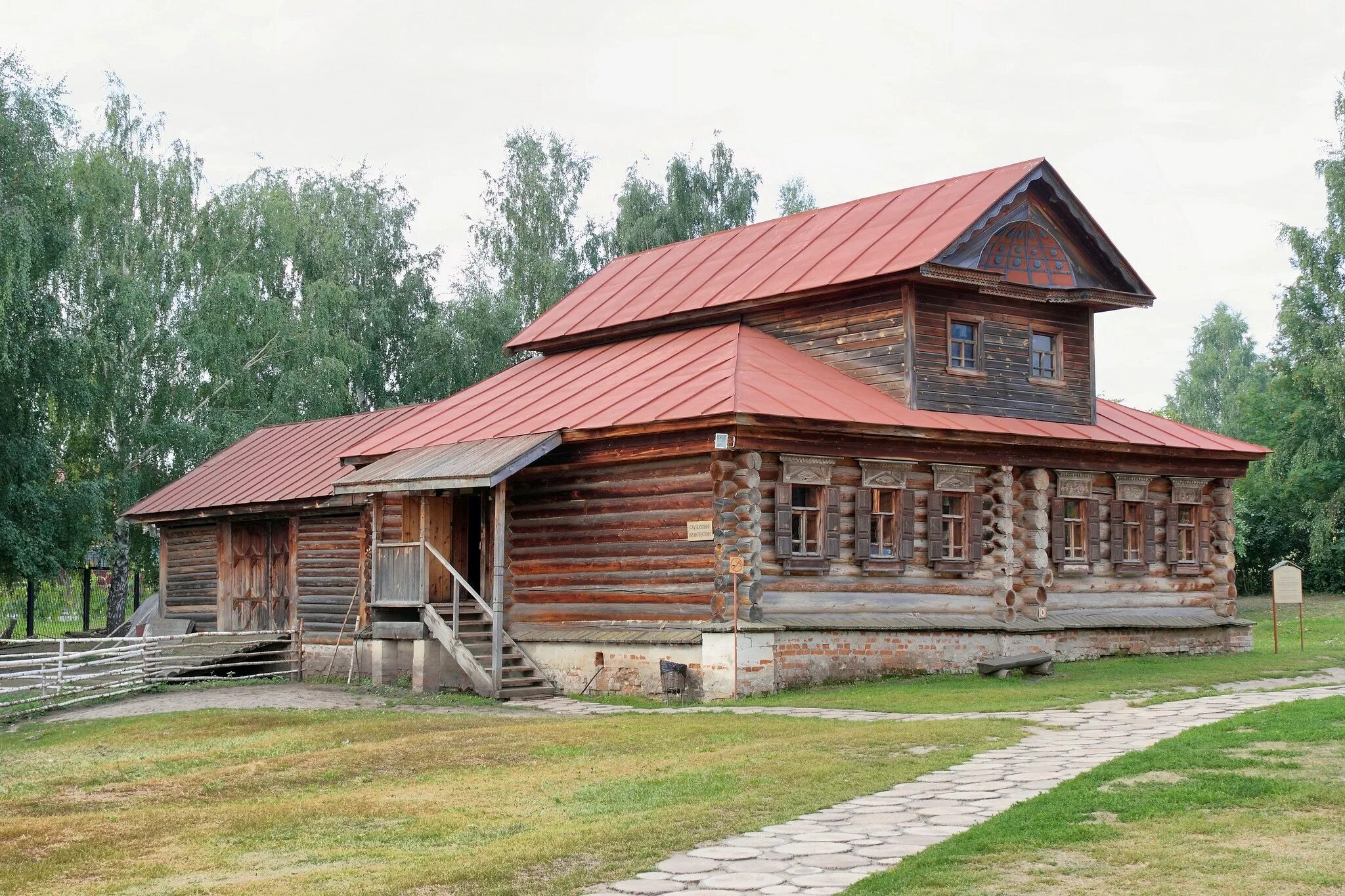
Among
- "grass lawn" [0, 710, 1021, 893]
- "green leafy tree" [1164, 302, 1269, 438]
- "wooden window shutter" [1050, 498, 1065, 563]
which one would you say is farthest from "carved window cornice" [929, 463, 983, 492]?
"green leafy tree" [1164, 302, 1269, 438]

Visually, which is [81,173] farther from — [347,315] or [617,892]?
[617,892]

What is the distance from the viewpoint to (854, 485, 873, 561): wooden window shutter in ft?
76.6

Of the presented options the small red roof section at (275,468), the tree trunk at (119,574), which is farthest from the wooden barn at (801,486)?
the tree trunk at (119,574)

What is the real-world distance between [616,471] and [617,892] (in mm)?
14886

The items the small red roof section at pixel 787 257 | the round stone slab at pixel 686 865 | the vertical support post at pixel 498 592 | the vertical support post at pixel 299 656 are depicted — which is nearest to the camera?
the round stone slab at pixel 686 865

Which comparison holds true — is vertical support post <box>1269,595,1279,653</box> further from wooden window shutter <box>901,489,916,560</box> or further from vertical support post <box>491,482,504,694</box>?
vertical support post <box>491,482,504,694</box>

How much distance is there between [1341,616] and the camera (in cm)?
4097

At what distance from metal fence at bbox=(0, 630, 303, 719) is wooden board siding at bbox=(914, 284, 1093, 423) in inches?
484

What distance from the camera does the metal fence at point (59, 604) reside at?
4100 centimetres

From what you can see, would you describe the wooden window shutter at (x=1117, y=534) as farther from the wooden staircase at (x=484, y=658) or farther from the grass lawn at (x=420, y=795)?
the grass lawn at (x=420, y=795)

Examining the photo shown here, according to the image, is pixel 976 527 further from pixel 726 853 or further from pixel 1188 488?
pixel 726 853

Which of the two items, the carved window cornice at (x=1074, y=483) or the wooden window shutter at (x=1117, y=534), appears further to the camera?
the wooden window shutter at (x=1117, y=534)

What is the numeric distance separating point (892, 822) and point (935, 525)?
14.3 meters

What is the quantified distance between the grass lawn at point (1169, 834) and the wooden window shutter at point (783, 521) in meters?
9.90
